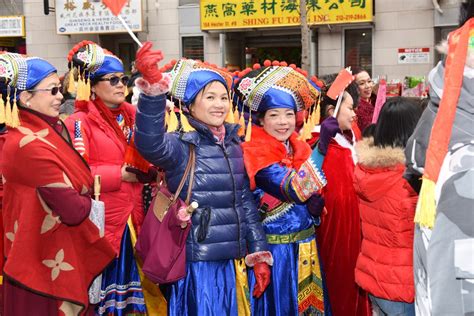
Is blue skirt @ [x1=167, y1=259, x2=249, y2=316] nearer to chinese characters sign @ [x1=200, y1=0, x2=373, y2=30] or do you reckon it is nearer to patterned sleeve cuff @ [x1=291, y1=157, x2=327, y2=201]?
patterned sleeve cuff @ [x1=291, y1=157, x2=327, y2=201]

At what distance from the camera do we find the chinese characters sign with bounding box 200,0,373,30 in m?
12.2

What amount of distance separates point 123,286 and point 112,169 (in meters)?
0.75

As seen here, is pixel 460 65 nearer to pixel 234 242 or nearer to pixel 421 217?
pixel 421 217

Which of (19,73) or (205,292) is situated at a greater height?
(19,73)

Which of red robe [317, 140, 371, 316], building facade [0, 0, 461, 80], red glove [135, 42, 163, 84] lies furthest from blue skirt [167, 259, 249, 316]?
building facade [0, 0, 461, 80]

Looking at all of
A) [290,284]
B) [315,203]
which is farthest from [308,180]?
[290,284]

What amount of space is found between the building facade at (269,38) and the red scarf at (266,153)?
8198 mm

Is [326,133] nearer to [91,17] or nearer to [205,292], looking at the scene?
[205,292]

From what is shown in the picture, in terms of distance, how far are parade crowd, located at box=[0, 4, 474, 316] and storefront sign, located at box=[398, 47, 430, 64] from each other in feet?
29.1

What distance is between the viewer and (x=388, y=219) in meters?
2.88

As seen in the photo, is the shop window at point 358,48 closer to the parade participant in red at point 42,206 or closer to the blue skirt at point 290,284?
the blue skirt at point 290,284

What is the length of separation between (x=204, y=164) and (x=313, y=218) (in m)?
0.92

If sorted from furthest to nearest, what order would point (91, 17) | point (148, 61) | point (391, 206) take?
point (91, 17) → point (391, 206) → point (148, 61)

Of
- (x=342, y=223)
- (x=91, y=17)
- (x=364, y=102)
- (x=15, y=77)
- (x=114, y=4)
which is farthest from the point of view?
(x=91, y=17)
